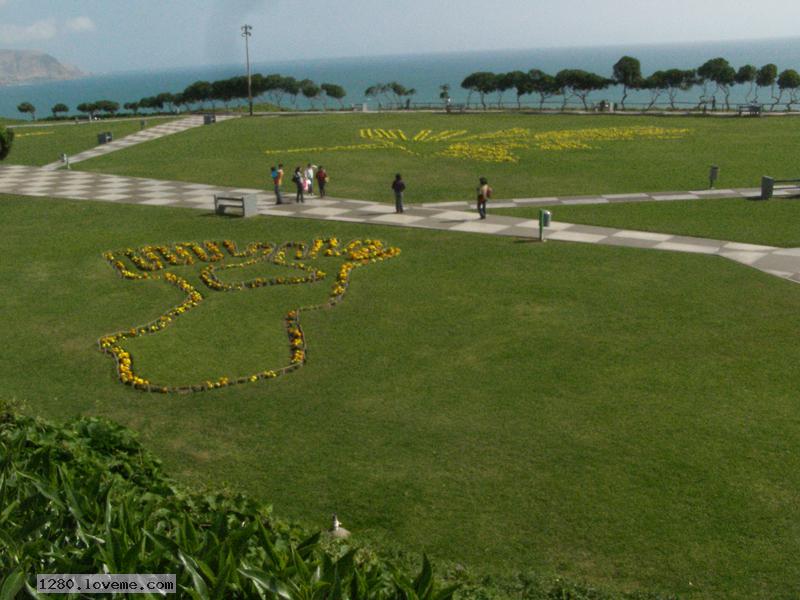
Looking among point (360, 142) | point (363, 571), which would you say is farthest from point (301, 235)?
point (360, 142)

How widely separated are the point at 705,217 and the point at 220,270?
1678 cm

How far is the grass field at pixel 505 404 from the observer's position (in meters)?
10.2

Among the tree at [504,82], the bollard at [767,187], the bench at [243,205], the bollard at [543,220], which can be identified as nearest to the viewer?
the bollard at [543,220]

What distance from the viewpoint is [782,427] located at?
12688 mm

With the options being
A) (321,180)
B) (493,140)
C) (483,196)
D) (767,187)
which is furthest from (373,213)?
(493,140)

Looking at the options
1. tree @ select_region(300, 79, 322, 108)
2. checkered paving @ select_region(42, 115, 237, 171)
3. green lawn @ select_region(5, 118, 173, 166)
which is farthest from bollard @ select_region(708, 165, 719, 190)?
tree @ select_region(300, 79, 322, 108)

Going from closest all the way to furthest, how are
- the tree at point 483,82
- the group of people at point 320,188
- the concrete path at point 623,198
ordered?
the group of people at point 320,188, the concrete path at point 623,198, the tree at point 483,82

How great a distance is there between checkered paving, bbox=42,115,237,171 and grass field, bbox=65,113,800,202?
1.66m

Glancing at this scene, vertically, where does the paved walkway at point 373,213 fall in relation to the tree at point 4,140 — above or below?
below

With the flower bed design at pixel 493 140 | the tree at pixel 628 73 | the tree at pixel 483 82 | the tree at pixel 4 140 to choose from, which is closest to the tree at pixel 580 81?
the tree at pixel 628 73

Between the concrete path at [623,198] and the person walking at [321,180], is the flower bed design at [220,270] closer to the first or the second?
the concrete path at [623,198]

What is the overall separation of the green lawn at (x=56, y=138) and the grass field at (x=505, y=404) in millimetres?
29467

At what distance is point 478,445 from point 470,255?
11806mm

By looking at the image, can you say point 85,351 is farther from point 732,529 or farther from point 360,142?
point 360,142
